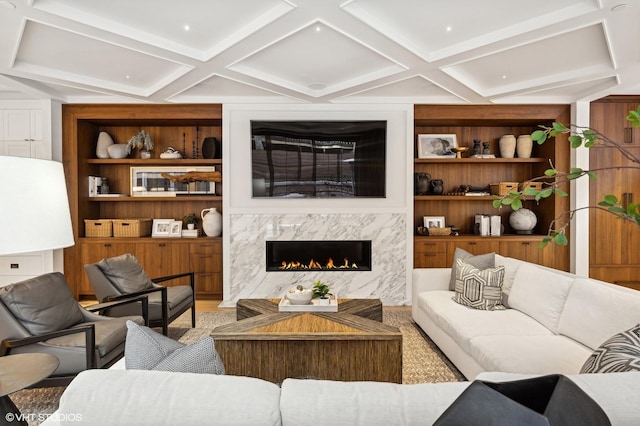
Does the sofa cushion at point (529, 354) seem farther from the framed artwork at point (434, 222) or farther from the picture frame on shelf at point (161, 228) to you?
the picture frame on shelf at point (161, 228)

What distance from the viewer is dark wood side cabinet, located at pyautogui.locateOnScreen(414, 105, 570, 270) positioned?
185 inches

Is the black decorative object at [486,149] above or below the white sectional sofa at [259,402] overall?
above

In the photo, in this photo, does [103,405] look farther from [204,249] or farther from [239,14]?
[204,249]

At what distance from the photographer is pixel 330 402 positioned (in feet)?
3.10

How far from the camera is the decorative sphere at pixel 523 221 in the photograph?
4.91 m

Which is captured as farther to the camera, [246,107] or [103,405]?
[246,107]

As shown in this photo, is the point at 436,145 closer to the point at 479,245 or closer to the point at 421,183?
the point at 421,183

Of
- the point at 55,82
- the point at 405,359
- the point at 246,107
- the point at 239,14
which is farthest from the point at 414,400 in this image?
the point at 55,82

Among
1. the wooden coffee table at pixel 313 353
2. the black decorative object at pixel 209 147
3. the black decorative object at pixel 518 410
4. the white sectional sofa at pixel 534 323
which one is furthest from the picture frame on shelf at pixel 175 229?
the black decorative object at pixel 518 410

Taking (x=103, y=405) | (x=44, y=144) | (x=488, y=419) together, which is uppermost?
(x=44, y=144)

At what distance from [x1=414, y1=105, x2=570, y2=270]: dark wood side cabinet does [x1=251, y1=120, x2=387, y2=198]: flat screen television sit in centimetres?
64

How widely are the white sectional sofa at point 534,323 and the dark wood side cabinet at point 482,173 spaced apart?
146 centimetres

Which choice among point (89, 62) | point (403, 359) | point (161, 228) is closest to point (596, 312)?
point (403, 359)

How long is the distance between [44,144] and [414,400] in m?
5.21
